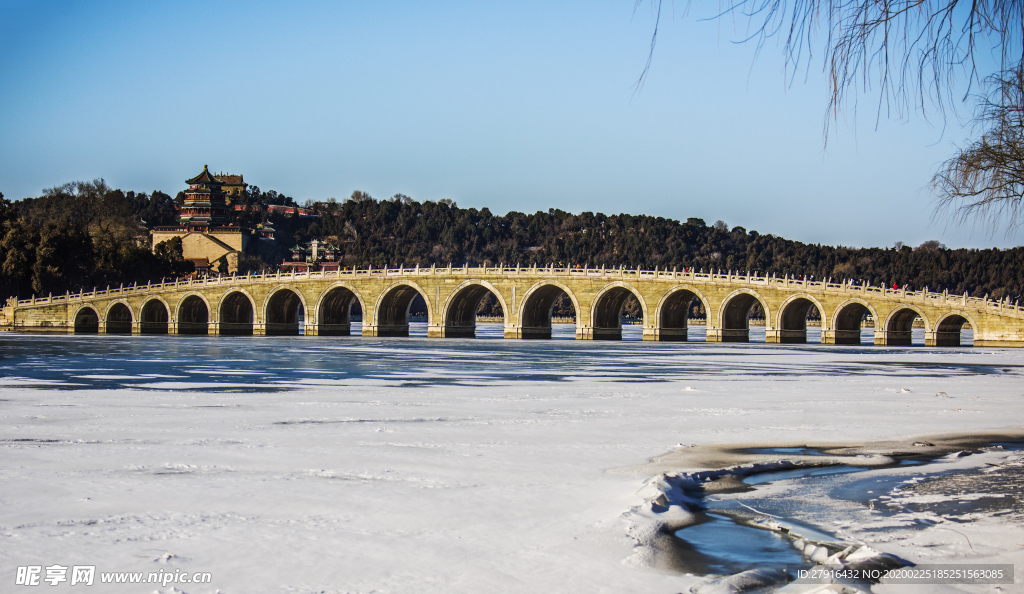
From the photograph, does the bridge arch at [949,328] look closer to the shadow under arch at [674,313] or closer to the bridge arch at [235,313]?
the shadow under arch at [674,313]

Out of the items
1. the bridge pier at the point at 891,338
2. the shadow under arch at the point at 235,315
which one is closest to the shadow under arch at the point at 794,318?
the bridge pier at the point at 891,338

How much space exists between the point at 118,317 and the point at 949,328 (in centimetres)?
6141

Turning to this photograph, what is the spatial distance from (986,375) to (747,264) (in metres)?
93.8

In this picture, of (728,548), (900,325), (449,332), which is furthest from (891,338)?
(728,548)

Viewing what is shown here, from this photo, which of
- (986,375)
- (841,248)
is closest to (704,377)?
(986,375)

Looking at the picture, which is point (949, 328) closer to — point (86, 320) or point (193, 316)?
point (193, 316)

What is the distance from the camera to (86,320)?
71.3 meters

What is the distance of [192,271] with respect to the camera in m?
90.2

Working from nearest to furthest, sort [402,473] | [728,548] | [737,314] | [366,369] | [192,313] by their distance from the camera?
1. [728,548]
2. [402,473]
3. [366,369]
4. [737,314]
5. [192,313]

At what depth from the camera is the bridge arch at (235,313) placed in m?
69.9

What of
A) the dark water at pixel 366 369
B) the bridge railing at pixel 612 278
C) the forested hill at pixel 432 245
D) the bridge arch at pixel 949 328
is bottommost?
the dark water at pixel 366 369

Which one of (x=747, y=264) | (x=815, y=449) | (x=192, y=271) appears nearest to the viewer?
(x=815, y=449)

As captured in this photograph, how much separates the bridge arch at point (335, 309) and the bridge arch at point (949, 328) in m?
37.7

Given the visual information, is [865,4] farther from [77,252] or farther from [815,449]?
[77,252]
